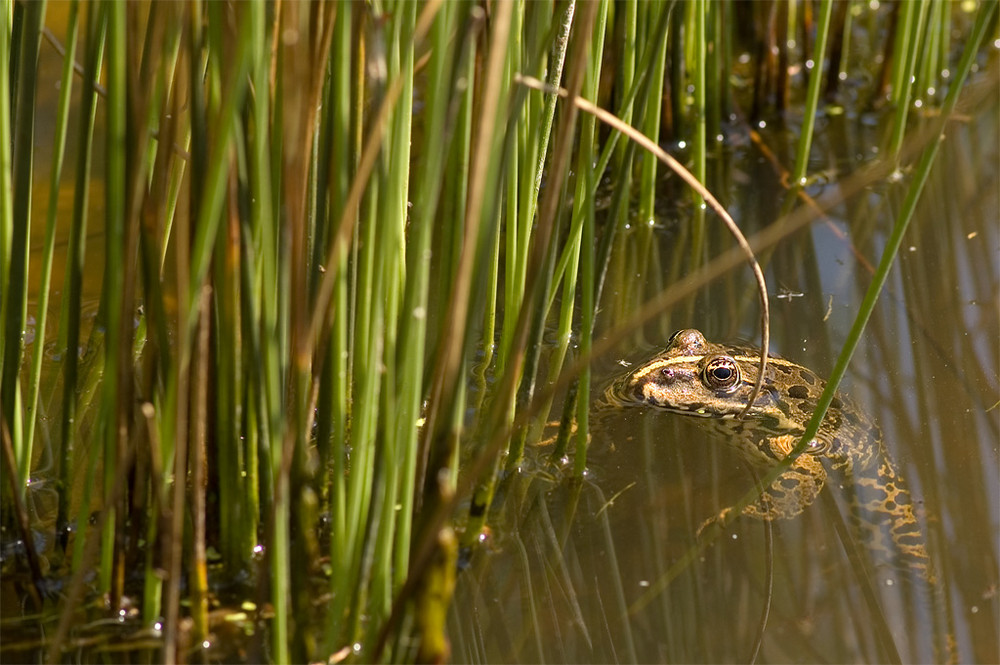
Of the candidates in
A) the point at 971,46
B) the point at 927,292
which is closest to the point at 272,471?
the point at 971,46

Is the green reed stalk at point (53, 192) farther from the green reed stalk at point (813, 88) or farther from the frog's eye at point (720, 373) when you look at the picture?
the green reed stalk at point (813, 88)

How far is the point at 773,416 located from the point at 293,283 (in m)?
1.94

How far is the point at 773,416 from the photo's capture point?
10.3 ft

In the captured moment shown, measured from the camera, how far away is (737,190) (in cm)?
419

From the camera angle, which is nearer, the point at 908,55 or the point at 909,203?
the point at 909,203

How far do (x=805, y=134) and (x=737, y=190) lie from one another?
461 mm

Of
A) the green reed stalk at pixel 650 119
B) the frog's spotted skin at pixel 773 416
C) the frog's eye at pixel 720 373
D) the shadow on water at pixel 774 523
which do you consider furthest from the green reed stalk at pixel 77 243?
the frog's eye at pixel 720 373

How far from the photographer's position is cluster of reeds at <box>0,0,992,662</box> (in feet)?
5.09

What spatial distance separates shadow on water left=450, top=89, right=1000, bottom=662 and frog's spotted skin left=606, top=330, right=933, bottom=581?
0.20 ft

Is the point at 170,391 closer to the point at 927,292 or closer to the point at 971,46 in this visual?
the point at 971,46

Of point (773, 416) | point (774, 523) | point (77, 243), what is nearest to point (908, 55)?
point (773, 416)

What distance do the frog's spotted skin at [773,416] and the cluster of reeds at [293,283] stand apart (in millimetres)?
730

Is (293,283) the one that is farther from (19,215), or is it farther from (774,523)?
(774,523)

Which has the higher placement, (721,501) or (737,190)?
(737,190)
